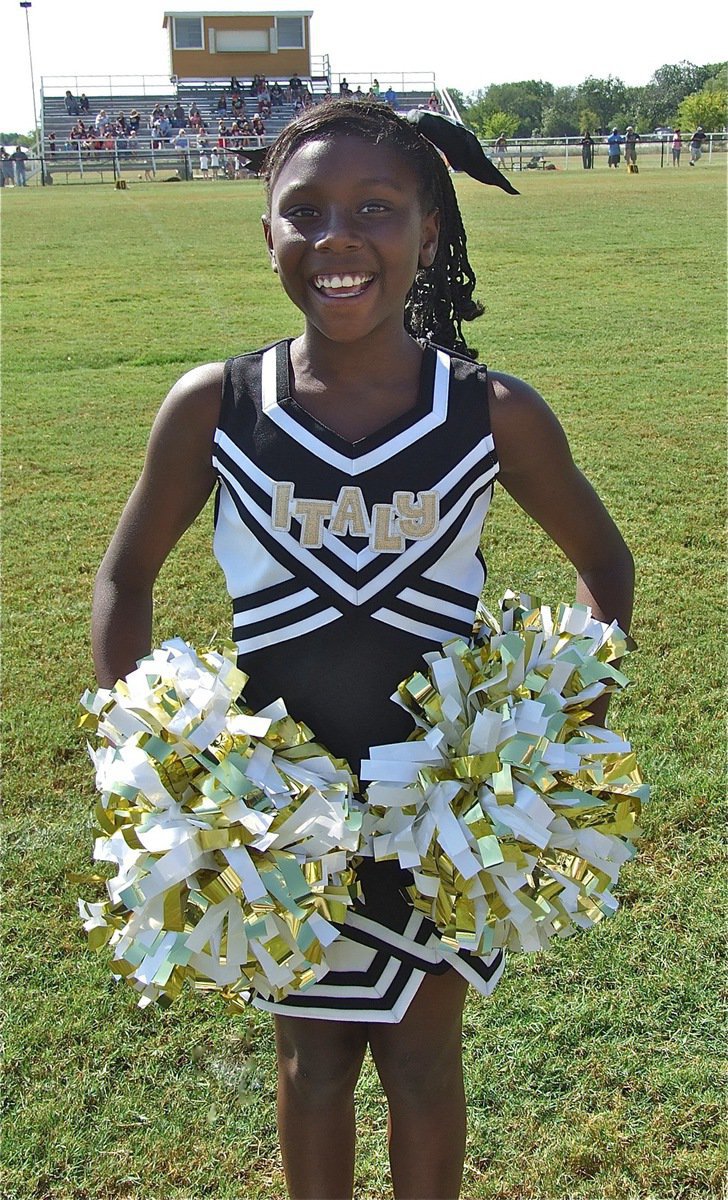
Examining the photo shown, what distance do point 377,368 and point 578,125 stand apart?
78.1m

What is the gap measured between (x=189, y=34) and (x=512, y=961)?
5858 centimetres

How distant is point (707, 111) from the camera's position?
177 feet

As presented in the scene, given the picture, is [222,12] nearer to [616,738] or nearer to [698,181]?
[698,181]

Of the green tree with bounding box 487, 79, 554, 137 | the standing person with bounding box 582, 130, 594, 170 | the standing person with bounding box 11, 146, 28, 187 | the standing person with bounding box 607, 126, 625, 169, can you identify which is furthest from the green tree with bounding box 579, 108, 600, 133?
the standing person with bounding box 11, 146, 28, 187

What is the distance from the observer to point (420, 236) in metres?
1.76

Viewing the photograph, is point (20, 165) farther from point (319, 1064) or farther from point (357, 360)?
point (319, 1064)

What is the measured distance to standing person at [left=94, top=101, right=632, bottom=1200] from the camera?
168 cm

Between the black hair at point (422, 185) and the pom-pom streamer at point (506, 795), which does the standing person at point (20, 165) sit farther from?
the pom-pom streamer at point (506, 795)

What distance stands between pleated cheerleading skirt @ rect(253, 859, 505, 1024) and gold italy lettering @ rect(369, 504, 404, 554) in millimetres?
465

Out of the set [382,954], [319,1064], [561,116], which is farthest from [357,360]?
[561,116]

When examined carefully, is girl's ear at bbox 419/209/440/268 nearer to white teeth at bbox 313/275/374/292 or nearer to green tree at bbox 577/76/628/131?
white teeth at bbox 313/275/374/292

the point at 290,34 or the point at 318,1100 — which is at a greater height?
the point at 290,34

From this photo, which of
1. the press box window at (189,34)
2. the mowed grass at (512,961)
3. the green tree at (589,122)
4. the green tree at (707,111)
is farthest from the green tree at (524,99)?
the mowed grass at (512,961)

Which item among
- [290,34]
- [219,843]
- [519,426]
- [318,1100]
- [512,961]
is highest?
[290,34]
